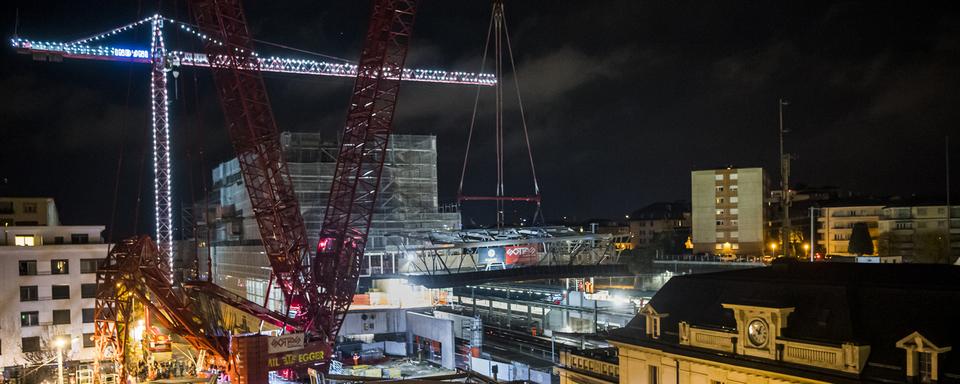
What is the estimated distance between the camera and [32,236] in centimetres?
5497

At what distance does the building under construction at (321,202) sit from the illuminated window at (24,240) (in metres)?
14.5

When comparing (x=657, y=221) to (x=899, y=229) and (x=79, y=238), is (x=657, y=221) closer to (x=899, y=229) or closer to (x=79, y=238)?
(x=899, y=229)

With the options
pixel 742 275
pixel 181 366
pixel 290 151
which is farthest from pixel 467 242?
pixel 742 275

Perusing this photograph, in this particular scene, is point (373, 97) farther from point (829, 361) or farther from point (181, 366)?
point (829, 361)

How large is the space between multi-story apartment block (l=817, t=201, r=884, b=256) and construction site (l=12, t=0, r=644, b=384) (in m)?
26.3

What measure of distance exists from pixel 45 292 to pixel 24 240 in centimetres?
471

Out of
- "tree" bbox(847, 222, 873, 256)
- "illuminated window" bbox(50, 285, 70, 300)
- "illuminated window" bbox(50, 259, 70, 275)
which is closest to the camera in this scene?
"illuminated window" bbox(50, 285, 70, 300)

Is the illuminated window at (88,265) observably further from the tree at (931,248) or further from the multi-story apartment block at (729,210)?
the multi-story apartment block at (729,210)

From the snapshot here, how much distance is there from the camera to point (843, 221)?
87.7 metres

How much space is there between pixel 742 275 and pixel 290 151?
5148 centimetres

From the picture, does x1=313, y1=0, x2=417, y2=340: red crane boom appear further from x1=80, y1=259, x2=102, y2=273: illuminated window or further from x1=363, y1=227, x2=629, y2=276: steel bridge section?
x1=80, y1=259, x2=102, y2=273: illuminated window

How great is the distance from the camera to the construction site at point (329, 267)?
4103cm

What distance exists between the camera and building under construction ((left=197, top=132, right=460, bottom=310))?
2726 inches

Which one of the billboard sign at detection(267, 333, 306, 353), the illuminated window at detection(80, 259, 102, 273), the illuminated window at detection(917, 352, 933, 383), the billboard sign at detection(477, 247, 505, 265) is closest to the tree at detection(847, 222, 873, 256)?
the billboard sign at detection(477, 247, 505, 265)
